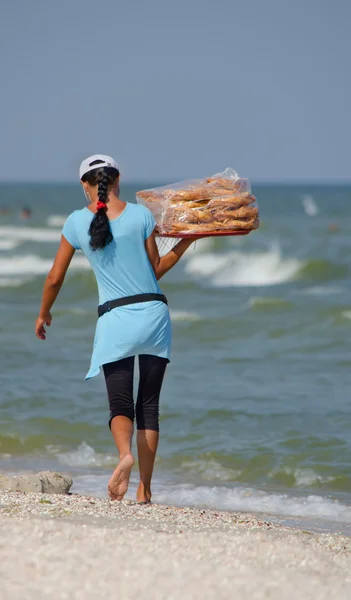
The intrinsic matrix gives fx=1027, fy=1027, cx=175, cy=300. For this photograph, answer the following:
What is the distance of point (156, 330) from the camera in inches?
199

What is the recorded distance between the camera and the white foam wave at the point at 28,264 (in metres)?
27.1

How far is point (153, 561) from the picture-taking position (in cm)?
381

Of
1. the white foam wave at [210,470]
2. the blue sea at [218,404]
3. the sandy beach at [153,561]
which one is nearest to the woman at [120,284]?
the sandy beach at [153,561]

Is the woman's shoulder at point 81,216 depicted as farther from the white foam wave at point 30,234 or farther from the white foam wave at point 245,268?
the white foam wave at point 30,234

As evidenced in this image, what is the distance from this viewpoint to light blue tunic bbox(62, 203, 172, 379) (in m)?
4.99

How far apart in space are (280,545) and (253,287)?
1909 centimetres

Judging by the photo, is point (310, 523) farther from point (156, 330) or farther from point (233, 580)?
point (233, 580)

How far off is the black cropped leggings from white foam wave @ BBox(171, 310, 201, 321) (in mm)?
10538

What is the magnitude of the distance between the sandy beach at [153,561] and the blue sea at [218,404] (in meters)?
Answer: 2.28

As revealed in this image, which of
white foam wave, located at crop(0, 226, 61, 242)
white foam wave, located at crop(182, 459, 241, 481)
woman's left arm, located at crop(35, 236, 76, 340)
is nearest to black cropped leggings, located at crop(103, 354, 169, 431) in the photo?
woman's left arm, located at crop(35, 236, 76, 340)

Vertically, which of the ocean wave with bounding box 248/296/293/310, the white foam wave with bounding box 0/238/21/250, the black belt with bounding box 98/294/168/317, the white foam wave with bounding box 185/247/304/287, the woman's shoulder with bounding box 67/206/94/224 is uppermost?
the white foam wave with bounding box 0/238/21/250

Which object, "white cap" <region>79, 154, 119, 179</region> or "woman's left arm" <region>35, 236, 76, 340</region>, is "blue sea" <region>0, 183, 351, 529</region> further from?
"white cap" <region>79, 154, 119, 179</region>

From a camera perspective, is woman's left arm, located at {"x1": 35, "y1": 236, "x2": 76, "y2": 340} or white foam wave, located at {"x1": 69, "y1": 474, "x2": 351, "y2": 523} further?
white foam wave, located at {"x1": 69, "y1": 474, "x2": 351, "y2": 523}

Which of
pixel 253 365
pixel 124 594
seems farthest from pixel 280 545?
pixel 253 365
